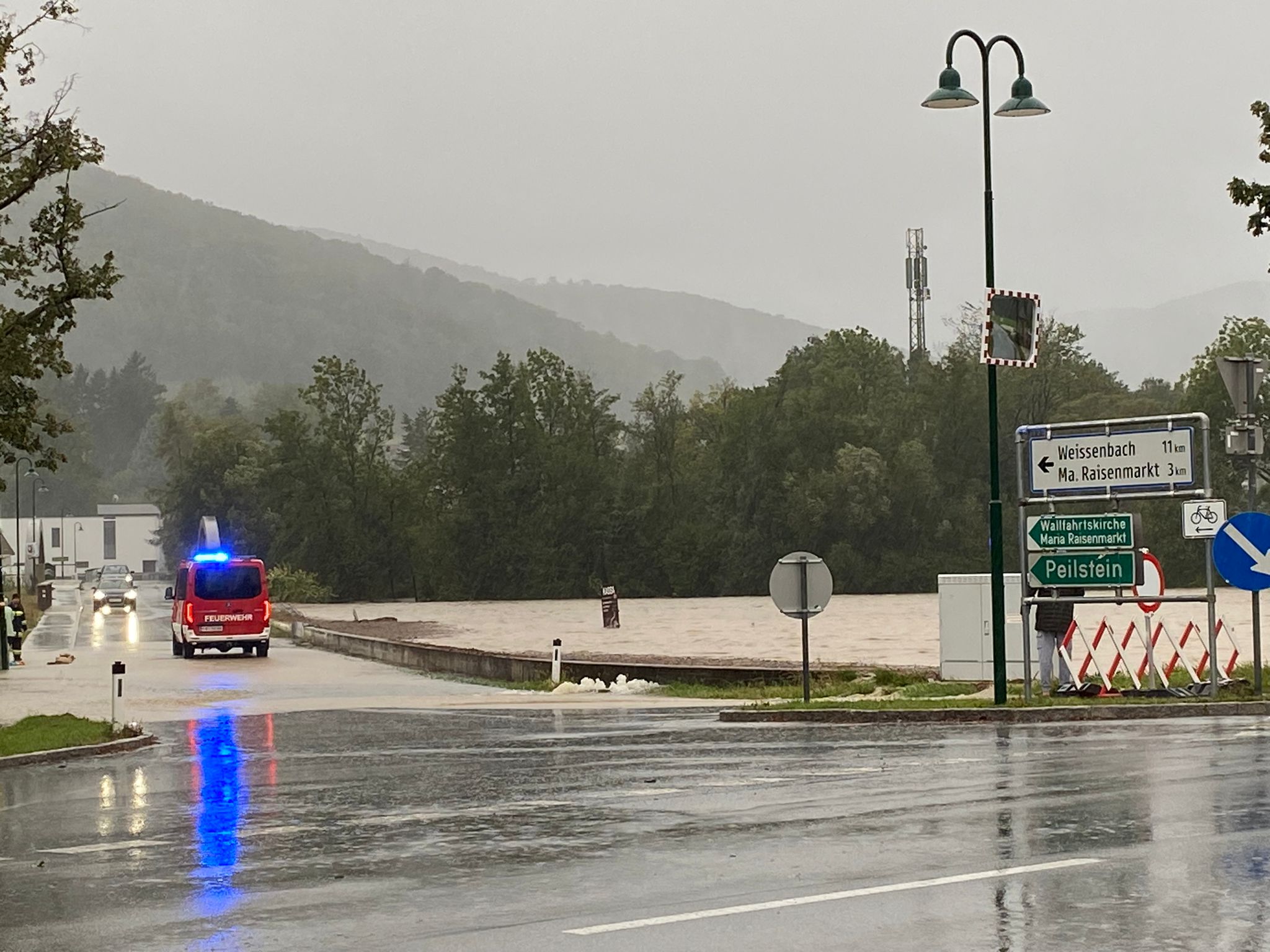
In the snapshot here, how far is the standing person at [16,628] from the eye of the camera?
42.2 metres

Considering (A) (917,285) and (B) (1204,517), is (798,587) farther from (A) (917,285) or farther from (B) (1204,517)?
(A) (917,285)

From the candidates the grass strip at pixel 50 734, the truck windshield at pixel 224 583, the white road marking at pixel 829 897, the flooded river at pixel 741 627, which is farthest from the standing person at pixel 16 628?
the white road marking at pixel 829 897

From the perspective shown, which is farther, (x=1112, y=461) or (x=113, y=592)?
(x=113, y=592)

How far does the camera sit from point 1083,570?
75.3 feet

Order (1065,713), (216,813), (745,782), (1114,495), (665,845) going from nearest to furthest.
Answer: (665,845)
(216,813)
(745,782)
(1065,713)
(1114,495)

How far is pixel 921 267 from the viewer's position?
5300 inches

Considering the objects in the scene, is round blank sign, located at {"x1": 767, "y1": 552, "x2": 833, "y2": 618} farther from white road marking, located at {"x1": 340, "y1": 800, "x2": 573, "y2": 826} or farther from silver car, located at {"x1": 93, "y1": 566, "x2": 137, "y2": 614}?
silver car, located at {"x1": 93, "y1": 566, "x2": 137, "y2": 614}

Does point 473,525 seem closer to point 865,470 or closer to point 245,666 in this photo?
point 865,470

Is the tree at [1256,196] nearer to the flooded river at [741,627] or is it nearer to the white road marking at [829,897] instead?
the flooded river at [741,627]

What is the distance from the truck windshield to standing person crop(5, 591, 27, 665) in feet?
14.5

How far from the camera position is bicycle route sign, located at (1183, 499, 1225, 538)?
72.6 feet

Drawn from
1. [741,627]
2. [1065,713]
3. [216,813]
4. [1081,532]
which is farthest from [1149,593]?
[741,627]

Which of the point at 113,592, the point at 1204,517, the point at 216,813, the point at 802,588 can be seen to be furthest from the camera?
the point at 113,592

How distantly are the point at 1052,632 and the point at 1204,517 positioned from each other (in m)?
2.62
